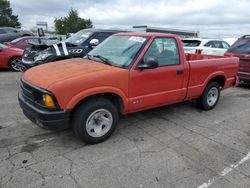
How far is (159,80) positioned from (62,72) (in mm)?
1715

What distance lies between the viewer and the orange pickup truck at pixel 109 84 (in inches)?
132

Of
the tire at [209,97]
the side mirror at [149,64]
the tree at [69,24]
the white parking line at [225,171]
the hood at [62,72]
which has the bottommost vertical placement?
the white parking line at [225,171]

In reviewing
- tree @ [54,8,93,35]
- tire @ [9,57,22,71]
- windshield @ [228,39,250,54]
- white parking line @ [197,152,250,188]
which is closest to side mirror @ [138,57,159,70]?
white parking line @ [197,152,250,188]

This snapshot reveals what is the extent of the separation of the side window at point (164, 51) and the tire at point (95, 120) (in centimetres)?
118

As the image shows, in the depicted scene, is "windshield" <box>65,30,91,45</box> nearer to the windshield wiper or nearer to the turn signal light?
the windshield wiper

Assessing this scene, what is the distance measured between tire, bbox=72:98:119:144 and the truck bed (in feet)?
6.42

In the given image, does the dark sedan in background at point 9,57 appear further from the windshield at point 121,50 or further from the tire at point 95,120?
the tire at point 95,120

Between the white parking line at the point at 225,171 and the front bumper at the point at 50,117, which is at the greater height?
the front bumper at the point at 50,117

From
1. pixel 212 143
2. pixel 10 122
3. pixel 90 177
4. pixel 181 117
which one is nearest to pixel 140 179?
pixel 90 177

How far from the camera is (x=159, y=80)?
4.25m

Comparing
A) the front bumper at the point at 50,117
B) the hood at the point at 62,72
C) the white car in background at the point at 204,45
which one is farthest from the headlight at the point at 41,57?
the white car in background at the point at 204,45

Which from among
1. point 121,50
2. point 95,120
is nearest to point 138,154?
point 95,120

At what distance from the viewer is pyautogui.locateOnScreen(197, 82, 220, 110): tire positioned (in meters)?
5.41

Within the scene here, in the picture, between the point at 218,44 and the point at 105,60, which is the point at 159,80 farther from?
the point at 218,44
